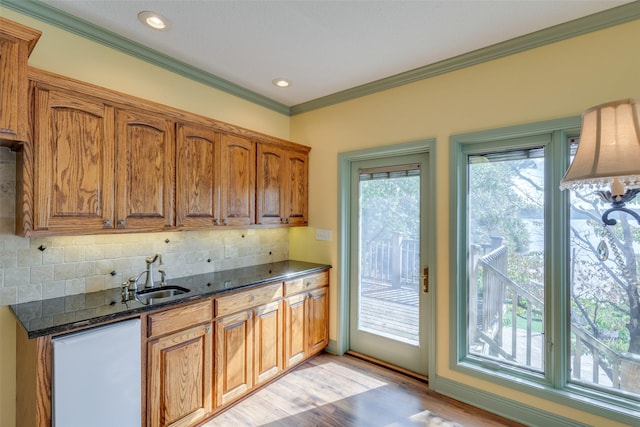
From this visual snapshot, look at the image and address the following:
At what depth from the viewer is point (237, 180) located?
2771 millimetres

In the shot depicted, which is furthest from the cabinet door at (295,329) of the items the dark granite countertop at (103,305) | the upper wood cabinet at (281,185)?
the upper wood cabinet at (281,185)

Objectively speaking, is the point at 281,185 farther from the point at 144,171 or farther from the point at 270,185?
the point at 144,171

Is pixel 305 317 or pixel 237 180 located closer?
pixel 237 180

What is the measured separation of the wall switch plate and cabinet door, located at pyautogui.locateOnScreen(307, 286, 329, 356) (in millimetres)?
546

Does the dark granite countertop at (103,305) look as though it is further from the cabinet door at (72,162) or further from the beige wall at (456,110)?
the beige wall at (456,110)

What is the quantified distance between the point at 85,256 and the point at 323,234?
2.12 m

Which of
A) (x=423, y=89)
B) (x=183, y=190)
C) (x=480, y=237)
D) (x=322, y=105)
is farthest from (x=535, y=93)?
(x=183, y=190)

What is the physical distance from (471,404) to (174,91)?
3564mm

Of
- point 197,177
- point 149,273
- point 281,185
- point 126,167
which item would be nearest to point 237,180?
point 197,177

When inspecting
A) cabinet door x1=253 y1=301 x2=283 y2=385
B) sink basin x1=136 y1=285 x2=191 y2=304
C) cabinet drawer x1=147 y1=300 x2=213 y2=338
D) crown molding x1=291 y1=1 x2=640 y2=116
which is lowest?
cabinet door x1=253 y1=301 x2=283 y2=385

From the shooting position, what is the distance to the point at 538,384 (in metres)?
2.23

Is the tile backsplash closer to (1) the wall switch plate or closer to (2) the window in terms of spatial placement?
(1) the wall switch plate

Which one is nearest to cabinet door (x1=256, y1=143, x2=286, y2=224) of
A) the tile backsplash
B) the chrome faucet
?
the tile backsplash

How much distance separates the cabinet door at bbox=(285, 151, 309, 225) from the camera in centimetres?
330
